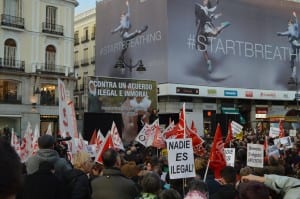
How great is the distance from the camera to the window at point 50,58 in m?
42.8

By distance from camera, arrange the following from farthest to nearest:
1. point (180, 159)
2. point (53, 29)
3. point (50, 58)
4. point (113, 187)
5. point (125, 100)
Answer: point (53, 29), point (50, 58), point (125, 100), point (180, 159), point (113, 187)

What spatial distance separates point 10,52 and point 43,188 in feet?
125

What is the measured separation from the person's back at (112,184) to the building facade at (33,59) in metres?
33.9

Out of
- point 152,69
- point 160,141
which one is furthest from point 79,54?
point 160,141

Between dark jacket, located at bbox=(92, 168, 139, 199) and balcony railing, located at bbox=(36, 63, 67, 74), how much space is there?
37.4 meters

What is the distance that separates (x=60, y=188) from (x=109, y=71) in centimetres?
4846

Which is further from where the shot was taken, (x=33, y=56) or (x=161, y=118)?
(x=33, y=56)

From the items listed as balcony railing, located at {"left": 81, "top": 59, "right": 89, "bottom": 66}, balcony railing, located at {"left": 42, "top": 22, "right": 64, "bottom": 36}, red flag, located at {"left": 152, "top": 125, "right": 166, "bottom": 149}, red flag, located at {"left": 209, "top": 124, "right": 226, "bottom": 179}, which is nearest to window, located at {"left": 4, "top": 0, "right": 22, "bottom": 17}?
balcony railing, located at {"left": 42, "top": 22, "right": 64, "bottom": 36}

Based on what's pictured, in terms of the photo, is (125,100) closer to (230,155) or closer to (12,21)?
(12,21)

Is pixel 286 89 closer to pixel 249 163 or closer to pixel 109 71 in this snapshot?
pixel 109 71

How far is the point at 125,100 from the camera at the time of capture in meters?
31.0

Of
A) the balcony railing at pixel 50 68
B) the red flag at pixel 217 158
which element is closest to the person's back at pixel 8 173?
the red flag at pixel 217 158

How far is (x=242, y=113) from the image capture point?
164 feet

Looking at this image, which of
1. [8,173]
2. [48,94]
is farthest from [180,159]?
[48,94]
